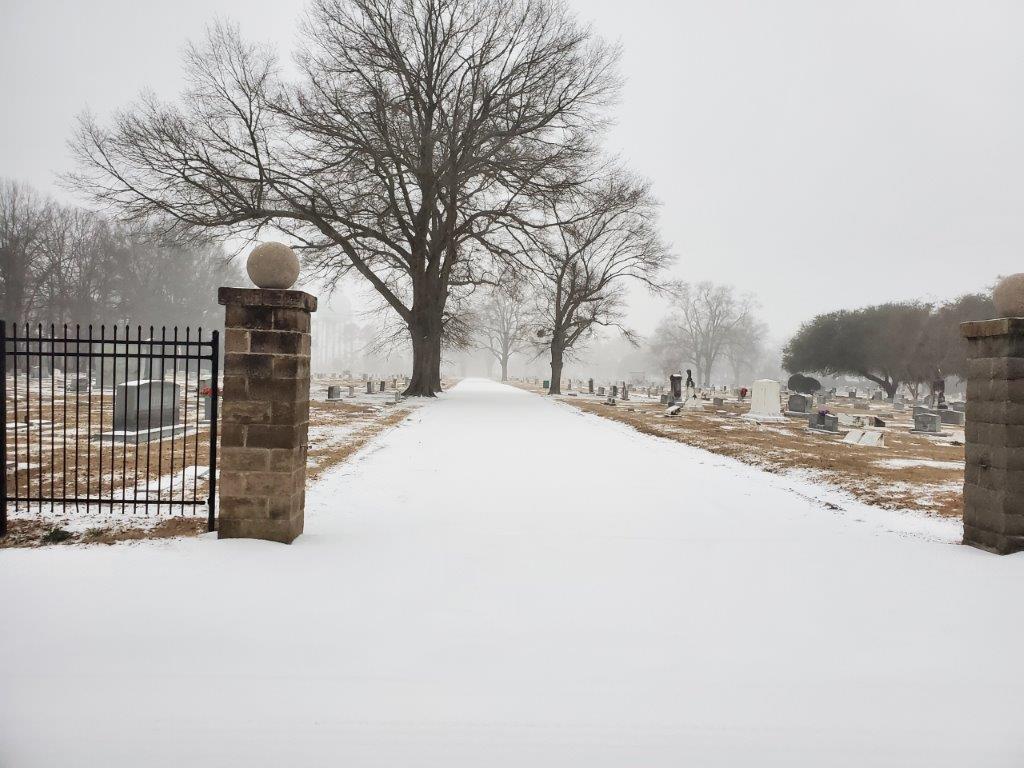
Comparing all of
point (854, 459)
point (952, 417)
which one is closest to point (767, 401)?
point (952, 417)

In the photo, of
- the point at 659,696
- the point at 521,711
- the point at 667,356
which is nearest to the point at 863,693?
the point at 659,696

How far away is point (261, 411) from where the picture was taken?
16.6ft

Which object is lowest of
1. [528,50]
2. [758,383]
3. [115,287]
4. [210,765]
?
[210,765]

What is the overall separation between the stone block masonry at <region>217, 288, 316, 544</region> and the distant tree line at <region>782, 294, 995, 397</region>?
128 ft

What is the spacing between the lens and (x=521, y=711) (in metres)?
2.73

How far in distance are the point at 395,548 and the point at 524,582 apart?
1378 mm

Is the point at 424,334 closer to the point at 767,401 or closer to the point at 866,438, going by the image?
the point at 767,401

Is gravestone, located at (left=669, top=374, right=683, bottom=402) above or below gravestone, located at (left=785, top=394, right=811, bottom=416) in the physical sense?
above

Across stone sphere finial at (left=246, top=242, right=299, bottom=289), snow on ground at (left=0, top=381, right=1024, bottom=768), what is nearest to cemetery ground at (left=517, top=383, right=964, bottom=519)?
snow on ground at (left=0, top=381, right=1024, bottom=768)

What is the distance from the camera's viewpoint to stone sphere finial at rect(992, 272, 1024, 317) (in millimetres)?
5145

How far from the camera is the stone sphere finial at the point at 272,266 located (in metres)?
5.00

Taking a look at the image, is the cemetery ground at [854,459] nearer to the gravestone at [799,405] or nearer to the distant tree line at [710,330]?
the gravestone at [799,405]

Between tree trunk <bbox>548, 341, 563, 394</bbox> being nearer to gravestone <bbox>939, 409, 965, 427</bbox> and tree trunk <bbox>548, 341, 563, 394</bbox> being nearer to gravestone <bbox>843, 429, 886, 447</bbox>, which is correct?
gravestone <bbox>939, 409, 965, 427</bbox>

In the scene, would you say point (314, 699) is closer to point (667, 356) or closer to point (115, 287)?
point (115, 287)
